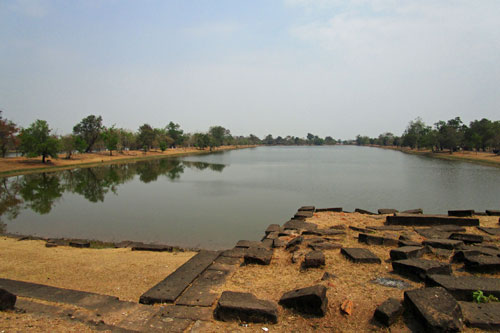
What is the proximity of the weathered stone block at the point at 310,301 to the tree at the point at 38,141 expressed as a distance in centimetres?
3872

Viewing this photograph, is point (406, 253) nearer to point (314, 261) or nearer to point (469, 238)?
point (314, 261)

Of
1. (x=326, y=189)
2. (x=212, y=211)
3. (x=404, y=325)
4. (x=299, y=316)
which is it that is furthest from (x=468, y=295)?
(x=326, y=189)

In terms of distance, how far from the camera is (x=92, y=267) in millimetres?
6379

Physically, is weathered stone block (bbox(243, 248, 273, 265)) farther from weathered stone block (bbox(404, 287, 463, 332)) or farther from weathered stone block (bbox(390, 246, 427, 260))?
weathered stone block (bbox(404, 287, 463, 332))

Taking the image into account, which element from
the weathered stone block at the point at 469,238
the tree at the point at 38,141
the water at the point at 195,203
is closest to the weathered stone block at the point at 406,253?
the weathered stone block at the point at 469,238

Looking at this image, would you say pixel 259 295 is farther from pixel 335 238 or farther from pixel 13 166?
pixel 13 166

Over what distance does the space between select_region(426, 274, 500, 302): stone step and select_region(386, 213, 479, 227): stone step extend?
4822 millimetres

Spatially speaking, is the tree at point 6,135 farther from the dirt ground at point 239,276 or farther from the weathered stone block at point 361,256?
the weathered stone block at point 361,256

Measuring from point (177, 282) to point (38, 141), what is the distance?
37.3 m

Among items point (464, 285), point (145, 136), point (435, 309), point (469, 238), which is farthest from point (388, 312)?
point (145, 136)

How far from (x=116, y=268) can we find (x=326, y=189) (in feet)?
51.9

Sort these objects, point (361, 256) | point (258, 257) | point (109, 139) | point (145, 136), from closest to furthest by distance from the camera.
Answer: point (361, 256) < point (258, 257) < point (109, 139) < point (145, 136)

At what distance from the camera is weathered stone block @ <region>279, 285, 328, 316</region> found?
3.52m

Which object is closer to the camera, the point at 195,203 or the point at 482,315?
the point at 482,315
